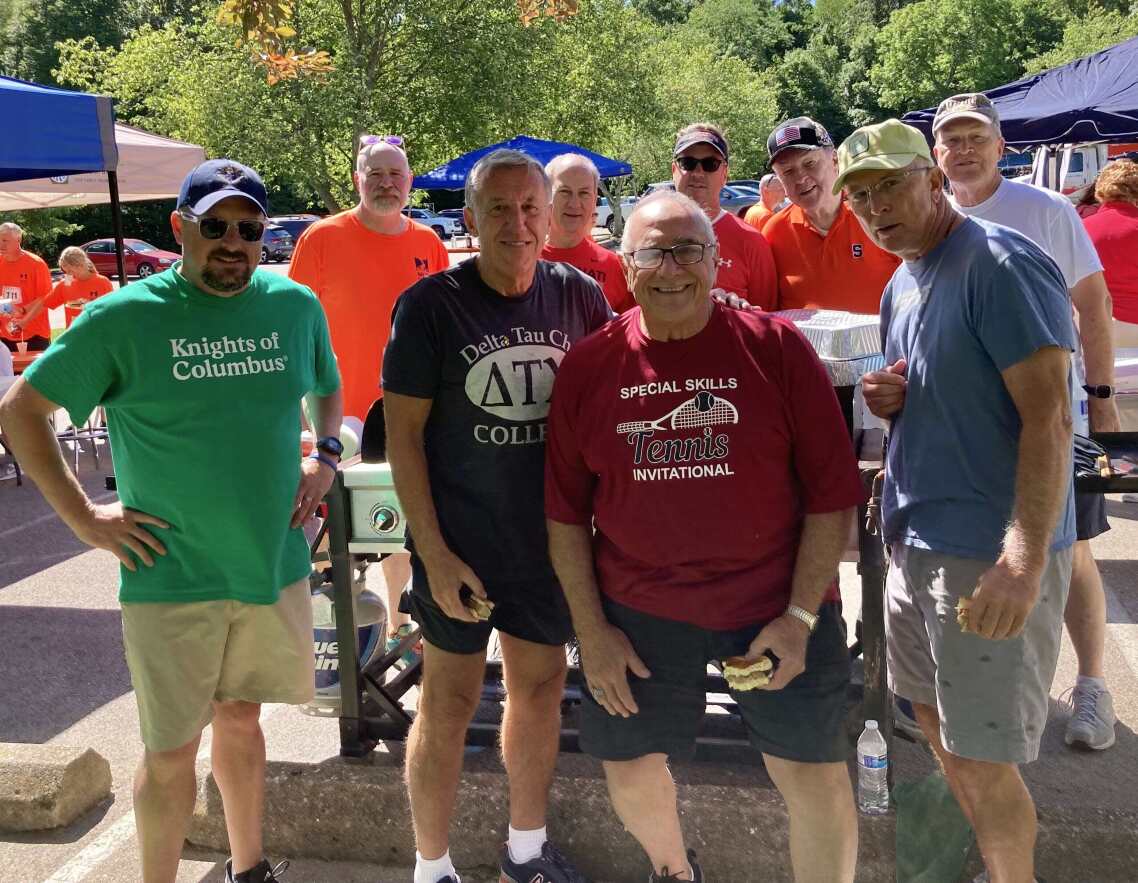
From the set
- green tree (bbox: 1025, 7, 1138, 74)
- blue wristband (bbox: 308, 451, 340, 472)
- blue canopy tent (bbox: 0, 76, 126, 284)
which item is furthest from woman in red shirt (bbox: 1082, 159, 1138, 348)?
green tree (bbox: 1025, 7, 1138, 74)

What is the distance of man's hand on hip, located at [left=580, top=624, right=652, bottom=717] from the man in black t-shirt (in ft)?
1.08

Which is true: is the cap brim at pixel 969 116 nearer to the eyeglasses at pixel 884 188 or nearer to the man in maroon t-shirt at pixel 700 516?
the eyeglasses at pixel 884 188

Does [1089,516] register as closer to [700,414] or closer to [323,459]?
[700,414]

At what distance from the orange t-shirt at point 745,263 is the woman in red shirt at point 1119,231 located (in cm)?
276

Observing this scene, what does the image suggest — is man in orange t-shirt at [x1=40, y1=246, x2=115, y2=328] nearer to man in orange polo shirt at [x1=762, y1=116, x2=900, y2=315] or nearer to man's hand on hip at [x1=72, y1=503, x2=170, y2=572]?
man in orange polo shirt at [x1=762, y1=116, x2=900, y2=315]

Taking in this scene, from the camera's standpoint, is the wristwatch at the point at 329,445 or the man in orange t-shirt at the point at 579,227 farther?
the man in orange t-shirt at the point at 579,227

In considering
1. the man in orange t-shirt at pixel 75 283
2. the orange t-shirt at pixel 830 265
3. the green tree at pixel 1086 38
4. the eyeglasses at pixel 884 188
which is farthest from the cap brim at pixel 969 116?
the green tree at pixel 1086 38

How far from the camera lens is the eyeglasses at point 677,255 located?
2297 mm

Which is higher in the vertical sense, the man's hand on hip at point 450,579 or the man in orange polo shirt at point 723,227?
the man in orange polo shirt at point 723,227

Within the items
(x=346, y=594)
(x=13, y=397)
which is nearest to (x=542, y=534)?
(x=346, y=594)

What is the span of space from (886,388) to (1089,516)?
1.53 m

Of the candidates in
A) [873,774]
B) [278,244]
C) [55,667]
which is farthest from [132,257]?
[873,774]

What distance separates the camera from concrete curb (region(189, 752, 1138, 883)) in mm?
2881

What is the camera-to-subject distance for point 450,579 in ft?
8.71
